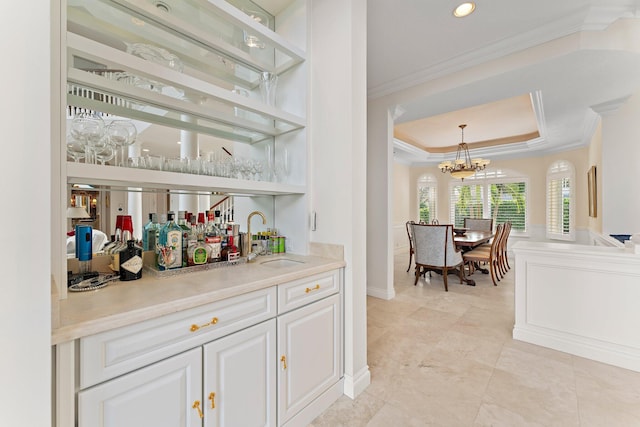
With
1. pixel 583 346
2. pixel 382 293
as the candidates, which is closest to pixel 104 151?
pixel 382 293

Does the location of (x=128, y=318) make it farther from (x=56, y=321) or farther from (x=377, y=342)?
(x=377, y=342)

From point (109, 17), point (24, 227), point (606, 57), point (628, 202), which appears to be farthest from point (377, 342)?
point (628, 202)

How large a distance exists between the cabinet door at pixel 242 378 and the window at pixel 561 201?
7.45 metres

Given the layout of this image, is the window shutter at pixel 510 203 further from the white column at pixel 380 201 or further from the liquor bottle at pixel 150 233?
the liquor bottle at pixel 150 233

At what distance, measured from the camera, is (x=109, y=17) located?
1.49m

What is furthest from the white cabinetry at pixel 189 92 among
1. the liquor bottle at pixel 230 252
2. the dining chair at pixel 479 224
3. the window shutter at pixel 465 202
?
the window shutter at pixel 465 202

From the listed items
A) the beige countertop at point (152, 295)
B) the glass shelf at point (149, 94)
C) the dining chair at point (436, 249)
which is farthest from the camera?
the dining chair at point (436, 249)

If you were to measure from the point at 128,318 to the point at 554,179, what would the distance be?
8336mm

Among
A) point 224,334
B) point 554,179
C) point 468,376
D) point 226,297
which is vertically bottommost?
point 468,376

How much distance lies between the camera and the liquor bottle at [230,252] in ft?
5.67

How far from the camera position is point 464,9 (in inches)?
90.5

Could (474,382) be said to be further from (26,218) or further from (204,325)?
(26,218)

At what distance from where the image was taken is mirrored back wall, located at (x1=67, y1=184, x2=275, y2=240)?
1386mm

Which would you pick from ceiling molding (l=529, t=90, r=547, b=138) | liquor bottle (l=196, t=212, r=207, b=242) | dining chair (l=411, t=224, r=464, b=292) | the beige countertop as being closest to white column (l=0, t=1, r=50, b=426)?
the beige countertop
